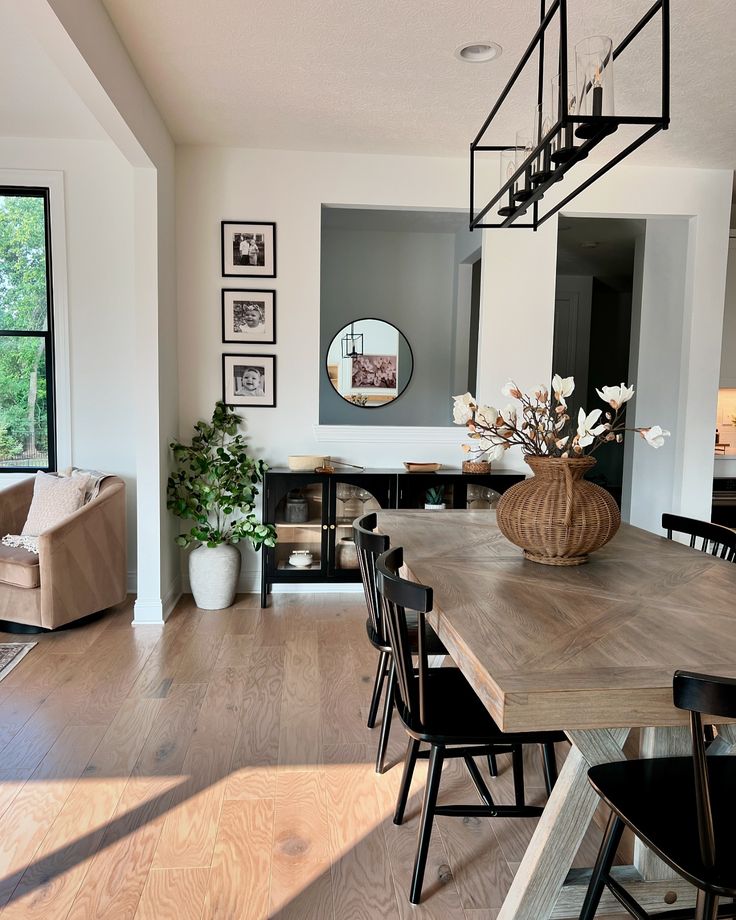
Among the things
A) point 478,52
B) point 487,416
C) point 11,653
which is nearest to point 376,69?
point 478,52

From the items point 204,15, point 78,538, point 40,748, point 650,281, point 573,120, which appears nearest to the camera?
point 573,120

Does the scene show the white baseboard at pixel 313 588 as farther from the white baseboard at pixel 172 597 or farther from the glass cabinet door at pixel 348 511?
the white baseboard at pixel 172 597

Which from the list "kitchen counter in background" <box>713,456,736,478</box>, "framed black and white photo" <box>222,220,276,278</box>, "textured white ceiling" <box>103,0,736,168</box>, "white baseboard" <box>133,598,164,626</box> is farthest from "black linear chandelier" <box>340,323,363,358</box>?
"kitchen counter in background" <box>713,456,736,478</box>

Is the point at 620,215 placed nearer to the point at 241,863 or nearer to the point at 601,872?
the point at 601,872

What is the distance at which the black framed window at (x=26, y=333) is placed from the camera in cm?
449

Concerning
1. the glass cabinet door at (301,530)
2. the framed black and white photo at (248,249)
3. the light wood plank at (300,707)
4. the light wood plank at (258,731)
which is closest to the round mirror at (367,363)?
the framed black and white photo at (248,249)

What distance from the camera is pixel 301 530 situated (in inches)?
173

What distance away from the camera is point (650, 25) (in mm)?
2846

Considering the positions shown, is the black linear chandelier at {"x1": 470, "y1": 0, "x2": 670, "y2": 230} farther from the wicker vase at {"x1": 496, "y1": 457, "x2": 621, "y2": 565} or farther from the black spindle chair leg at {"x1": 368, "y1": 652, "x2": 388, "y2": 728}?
the black spindle chair leg at {"x1": 368, "y1": 652, "x2": 388, "y2": 728}

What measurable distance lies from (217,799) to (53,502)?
2426 mm

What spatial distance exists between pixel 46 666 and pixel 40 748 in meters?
0.87

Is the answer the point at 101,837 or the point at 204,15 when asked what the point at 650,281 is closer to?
the point at 204,15

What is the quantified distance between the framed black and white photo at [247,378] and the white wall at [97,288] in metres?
0.62

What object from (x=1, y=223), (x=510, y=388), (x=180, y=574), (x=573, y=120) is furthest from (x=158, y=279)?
(x=573, y=120)
